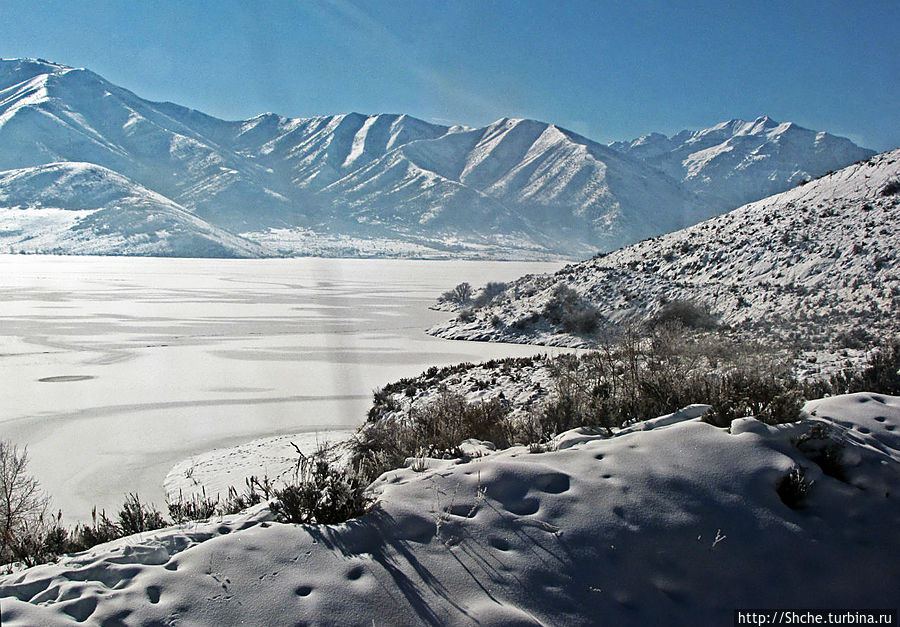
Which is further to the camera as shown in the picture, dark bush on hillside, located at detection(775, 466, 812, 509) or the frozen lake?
the frozen lake

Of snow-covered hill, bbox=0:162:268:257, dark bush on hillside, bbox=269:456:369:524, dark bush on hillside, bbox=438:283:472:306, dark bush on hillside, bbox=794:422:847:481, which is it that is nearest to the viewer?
dark bush on hillside, bbox=269:456:369:524

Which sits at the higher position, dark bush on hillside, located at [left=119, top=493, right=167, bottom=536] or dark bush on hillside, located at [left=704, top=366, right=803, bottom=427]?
dark bush on hillside, located at [left=704, top=366, right=803, bottom=427]

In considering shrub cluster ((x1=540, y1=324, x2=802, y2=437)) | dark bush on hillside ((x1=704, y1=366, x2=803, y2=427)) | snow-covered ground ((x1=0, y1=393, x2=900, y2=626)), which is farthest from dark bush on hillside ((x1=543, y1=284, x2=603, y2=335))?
snow-covered ground ((x1=0, y1=393, x2=900, y2=626))

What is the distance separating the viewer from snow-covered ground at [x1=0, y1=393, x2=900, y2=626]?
3160 mm

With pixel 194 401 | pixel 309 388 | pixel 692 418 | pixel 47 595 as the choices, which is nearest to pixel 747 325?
pixel 309 388

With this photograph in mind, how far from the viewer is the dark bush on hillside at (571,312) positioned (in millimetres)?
21891

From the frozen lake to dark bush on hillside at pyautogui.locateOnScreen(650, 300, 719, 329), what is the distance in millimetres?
4674

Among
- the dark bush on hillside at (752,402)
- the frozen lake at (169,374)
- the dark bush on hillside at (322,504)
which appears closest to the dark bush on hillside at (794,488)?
the dark bush on hillside at (752,402)

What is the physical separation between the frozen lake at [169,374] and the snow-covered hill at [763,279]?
3.15 metres

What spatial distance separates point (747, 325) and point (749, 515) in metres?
15.9

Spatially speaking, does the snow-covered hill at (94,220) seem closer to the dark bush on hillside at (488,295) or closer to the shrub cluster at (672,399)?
the dark bush on hillside at (488,295)

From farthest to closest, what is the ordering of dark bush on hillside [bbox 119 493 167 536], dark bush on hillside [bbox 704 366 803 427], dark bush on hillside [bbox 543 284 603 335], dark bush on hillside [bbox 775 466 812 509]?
dark bush on hillside [bbox 543 284 603 335] → dark bush on hillside [bbox 704 366 803 427] → dark bush on hillside [bbox 119 493 167 536] → dark bush on hillside [bbox 775 466 812 509]

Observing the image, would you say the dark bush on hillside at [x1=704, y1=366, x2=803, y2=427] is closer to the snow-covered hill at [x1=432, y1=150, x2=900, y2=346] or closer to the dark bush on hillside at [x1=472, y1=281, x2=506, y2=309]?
the snow-covered hill at [x1=432, y1=150, x2=900, y2=346]

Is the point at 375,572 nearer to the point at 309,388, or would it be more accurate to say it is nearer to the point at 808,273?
the point at 309,388
